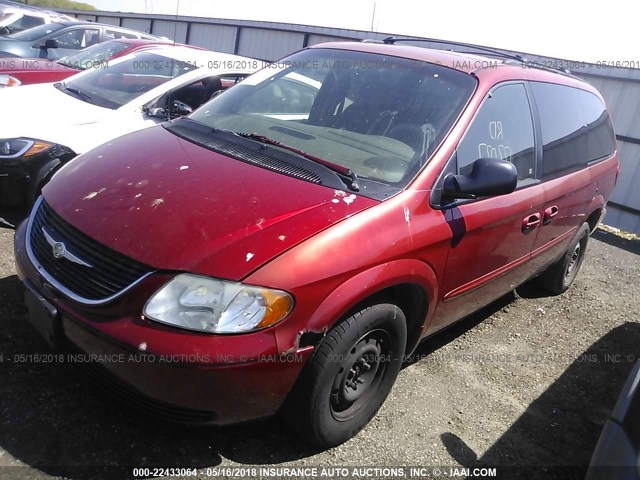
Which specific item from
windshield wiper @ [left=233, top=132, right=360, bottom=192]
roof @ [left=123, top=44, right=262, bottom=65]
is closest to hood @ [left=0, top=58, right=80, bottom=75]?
roof @ [left=123, top=44, right=262, bottom=65]

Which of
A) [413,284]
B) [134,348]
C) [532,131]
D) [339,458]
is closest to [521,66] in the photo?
[532,131]

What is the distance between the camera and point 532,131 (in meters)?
3.54

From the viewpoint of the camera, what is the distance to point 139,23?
2386cm

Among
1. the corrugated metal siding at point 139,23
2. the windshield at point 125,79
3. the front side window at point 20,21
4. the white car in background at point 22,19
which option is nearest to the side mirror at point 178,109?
the windshield at point 125,79

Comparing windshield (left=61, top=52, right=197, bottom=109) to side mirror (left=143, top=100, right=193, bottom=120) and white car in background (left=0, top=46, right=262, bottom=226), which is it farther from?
side mirror (left=143, top=100, right=193, bottom=120)

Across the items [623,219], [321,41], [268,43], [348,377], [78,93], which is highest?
[321,41]

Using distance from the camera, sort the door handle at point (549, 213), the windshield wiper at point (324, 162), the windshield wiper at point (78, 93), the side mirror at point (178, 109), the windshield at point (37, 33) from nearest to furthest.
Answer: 1. the windshield wiper at point (324, 162)
2. the door handle at point (549, 213)
3. the side mirror at point (178, 109)
4. the windshield wiper at point (78, 93)
5. the windshield at point (37, 33)

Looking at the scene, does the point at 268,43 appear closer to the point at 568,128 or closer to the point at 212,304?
the point at 568,128

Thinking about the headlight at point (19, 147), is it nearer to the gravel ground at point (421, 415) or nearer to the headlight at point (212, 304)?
the gravel ground at point (421, 415)

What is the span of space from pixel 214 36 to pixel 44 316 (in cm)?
1911

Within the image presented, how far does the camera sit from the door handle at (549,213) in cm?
363

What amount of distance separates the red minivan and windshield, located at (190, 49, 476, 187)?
0.5 inches

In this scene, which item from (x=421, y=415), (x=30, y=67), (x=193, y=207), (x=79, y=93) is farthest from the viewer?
(x=30, y=67)

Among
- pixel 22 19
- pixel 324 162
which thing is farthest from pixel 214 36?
pixel 324 162
